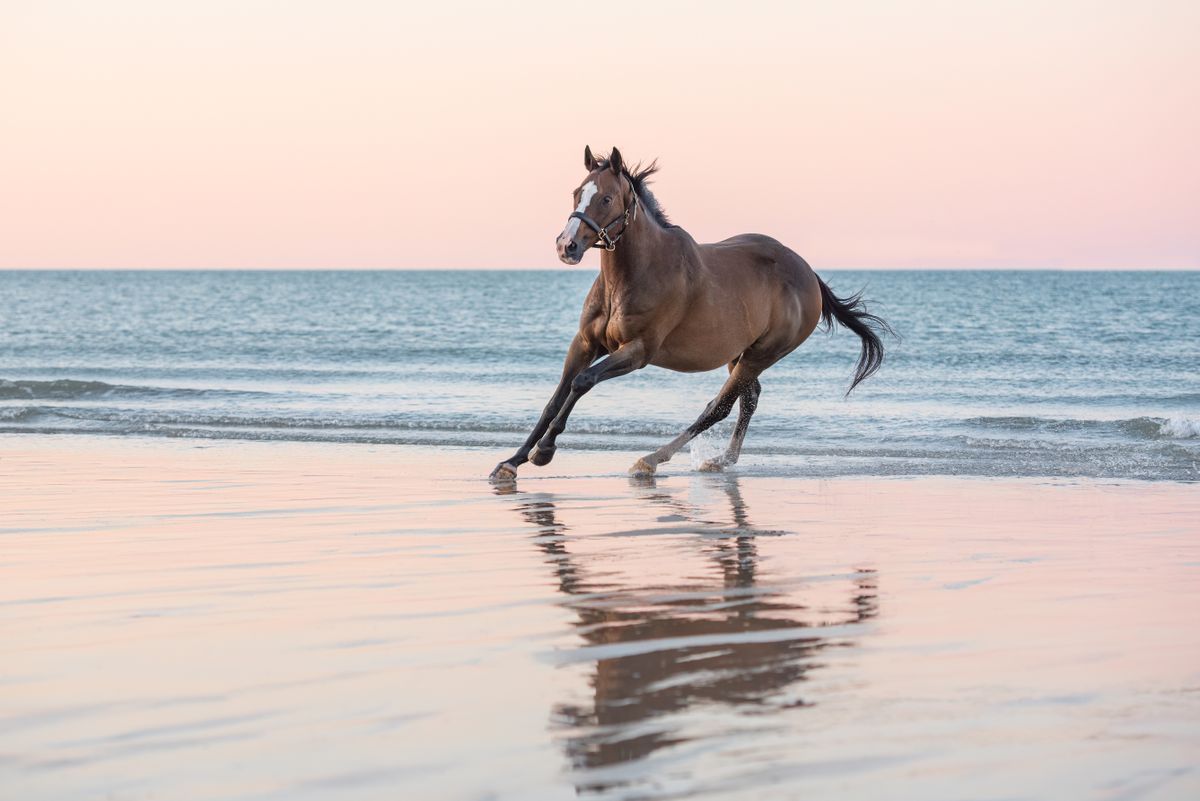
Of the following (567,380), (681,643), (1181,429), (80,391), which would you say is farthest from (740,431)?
(80,391)

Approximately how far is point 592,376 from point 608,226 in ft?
3.35

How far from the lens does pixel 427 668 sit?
3965mm

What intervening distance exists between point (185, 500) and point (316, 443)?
4.45 meters

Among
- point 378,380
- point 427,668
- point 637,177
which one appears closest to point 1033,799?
point 427,668

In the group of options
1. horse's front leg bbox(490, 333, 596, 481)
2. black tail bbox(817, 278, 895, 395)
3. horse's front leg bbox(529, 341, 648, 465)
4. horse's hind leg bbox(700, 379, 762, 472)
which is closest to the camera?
horse's front leg bbox(529, 341, 648, 465)

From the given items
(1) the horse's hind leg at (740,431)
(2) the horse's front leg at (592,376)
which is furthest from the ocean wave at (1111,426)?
(2) the horse's front leg at (592,376)

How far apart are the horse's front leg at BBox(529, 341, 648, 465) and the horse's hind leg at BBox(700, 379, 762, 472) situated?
1.40 metres

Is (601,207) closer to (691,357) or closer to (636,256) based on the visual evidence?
(636,256)

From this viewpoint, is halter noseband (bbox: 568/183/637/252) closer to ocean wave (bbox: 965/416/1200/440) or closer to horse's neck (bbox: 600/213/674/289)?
horse's neck (bbox: 600/213/674/289)

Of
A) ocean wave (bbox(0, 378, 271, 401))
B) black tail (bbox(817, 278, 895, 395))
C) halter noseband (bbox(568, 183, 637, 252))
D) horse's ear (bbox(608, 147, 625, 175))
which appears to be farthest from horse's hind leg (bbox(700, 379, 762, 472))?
ocean wave (bbox(0, 378, 271, 401))

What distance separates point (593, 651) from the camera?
422 cm

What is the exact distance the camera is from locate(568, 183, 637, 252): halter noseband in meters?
8.46

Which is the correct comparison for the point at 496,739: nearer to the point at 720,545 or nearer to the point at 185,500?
the point at 720,545

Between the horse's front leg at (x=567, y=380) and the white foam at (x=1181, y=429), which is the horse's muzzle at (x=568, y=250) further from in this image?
the white foam at (x=1181, y=429)
